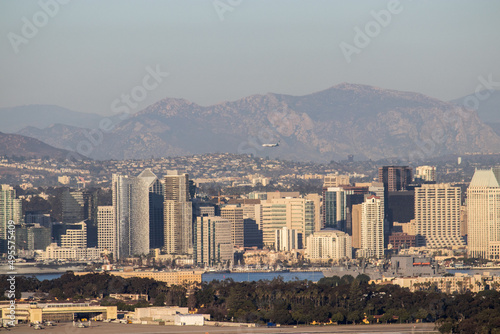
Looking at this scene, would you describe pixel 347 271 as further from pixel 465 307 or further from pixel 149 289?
pixel 465 307

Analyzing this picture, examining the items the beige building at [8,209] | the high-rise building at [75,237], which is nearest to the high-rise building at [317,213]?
the high-rise building at [75,237]

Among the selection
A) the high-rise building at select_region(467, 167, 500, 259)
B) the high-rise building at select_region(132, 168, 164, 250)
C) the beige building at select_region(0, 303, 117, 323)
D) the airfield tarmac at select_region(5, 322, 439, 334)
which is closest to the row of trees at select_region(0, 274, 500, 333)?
the airfield tarmac at select_region(5, 322, 439, 334)

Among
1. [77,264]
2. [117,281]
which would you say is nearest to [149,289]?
[117,281]

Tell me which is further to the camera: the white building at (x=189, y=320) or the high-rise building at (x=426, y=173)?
the high-rise building at (x=426, y=173)

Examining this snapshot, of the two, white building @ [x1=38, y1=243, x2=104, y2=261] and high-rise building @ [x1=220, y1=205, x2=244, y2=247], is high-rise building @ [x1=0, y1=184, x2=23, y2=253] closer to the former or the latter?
white building @ [x1=38, y1=243, x2=104, y2=261]

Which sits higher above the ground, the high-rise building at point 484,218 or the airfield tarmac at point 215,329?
the high-rise building at point 484,218

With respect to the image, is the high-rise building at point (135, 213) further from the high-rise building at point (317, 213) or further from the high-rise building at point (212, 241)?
the high-rise building at point (317, 213)
